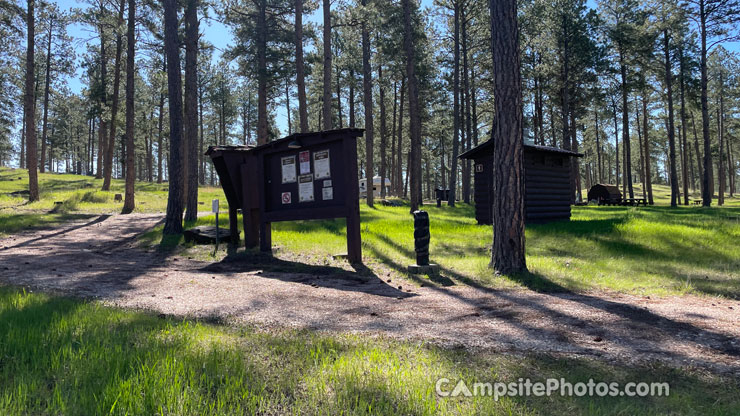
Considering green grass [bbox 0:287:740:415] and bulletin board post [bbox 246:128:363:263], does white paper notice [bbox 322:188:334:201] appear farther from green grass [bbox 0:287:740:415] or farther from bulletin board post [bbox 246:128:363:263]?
green grass [bbox 0:287:740:415]

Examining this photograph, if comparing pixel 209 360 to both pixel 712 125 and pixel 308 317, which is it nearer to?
pixel 308 317

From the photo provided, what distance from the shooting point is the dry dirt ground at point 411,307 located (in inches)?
153

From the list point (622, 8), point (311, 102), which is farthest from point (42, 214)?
point (622, 8)

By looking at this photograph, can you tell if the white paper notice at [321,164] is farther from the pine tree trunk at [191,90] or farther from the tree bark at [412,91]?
the tree bark at [412,91]

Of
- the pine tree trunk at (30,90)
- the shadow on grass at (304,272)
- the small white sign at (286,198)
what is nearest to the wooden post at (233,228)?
the shadow on grass at (304,272)

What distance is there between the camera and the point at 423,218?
8.56m

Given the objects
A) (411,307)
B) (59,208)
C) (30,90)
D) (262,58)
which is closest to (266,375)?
(411,307)

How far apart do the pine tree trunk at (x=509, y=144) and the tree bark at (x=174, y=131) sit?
10.0 metres

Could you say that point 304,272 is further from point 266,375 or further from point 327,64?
point 327,64

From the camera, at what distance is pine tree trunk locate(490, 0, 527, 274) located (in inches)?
309

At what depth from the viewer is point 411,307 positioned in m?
5.59

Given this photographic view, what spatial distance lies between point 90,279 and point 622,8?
36946 millimetres

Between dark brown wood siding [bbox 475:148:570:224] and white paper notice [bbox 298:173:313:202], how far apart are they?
8.16 metres

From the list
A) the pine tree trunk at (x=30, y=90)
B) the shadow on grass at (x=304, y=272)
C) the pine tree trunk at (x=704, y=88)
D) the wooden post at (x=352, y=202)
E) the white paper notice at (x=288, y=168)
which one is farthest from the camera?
the pine tree trunk at (x=704, y=88)
